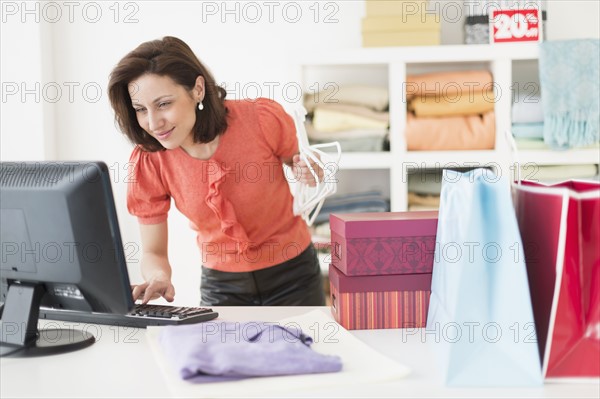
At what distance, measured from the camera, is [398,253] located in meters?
1.52

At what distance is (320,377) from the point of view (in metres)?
1.21

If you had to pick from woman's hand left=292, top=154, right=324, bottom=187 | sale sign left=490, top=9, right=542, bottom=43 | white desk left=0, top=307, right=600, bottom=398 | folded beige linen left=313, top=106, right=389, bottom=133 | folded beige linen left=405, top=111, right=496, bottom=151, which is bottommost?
white desk left=0, top=307, right=600, bottom=398

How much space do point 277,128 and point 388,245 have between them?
2.32 feet

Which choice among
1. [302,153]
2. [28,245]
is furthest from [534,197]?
[28,245]

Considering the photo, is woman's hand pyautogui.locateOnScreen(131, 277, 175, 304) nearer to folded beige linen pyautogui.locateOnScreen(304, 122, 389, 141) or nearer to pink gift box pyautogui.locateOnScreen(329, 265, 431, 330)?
pink gift box pyautogui.locateOnScreen(329, 265, 431, 330)

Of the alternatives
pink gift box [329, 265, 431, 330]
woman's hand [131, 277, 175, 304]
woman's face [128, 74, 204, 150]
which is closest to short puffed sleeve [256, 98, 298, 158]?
woman's face [128, 74, 204, 150]

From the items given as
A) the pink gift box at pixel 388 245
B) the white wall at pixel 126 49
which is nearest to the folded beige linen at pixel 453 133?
the white wall at pixel 126 49

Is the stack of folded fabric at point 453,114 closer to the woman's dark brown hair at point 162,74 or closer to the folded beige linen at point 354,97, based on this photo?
the folded beige linen at point 354,97

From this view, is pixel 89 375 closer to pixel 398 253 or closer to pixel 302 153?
pixel 398 253

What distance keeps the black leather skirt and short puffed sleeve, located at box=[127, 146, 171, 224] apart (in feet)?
Answer: 0.85

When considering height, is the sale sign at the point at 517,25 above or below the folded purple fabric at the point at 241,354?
above

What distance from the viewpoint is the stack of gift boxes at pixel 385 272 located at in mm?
1517

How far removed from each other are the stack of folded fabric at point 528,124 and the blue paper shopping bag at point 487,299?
1701 millimetres

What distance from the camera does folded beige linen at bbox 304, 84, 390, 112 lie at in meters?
2.96
